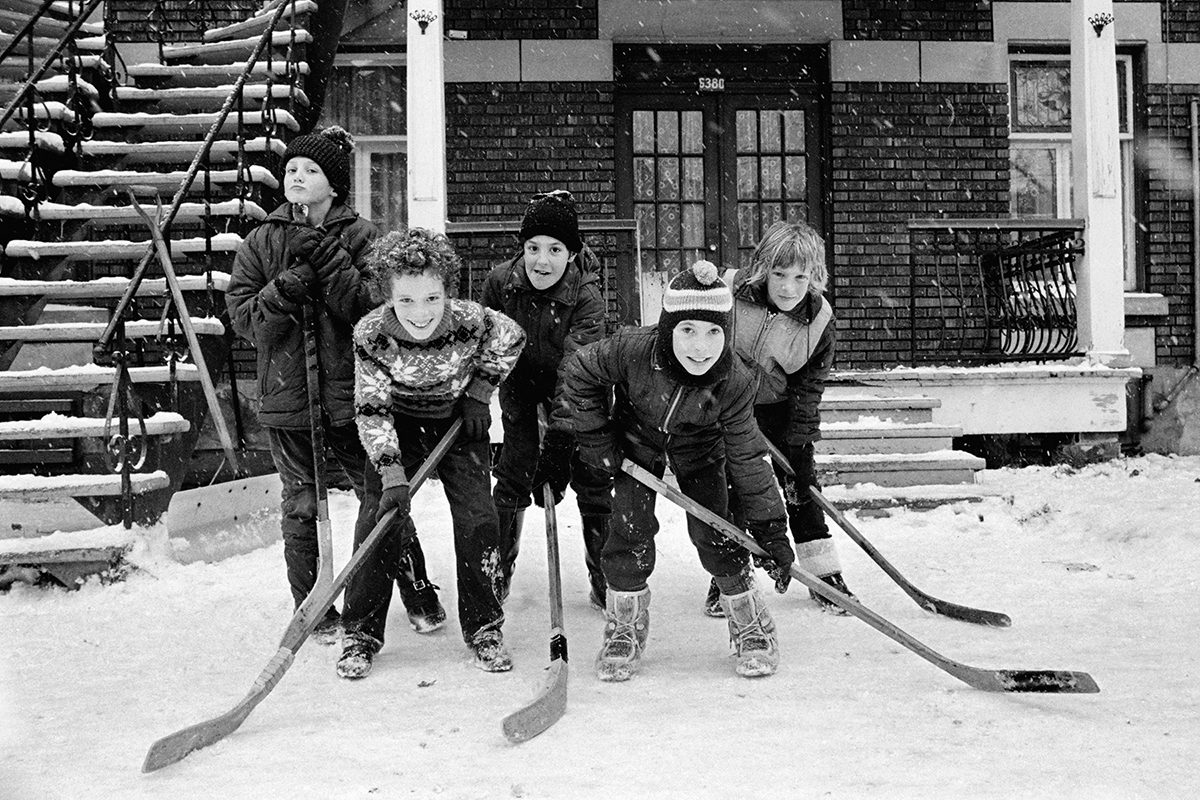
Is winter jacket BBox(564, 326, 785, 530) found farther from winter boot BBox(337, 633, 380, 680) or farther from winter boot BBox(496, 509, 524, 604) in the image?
winter boot BBox(337, 633, 380, 680)

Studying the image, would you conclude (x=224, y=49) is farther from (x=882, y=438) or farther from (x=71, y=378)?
(x=882, y=438)

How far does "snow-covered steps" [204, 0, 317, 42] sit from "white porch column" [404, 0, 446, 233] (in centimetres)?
96

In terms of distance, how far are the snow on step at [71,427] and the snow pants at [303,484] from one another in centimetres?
133

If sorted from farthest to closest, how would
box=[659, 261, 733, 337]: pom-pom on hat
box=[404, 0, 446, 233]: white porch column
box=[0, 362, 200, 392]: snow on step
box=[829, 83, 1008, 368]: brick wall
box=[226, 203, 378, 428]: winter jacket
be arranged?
1. box=[829, 83, 1008, 368]: brick wall
2. box=[404, 0, 446, 233]: white porch column
3. box=[0, 362, 200, 392]: snow on step
4. box=[226, 203, 378, 428]: winter jacket
5. box=[659, 261, 733, 337]: pom-pom on hat

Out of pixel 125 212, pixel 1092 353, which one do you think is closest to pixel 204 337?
pixel 125 212

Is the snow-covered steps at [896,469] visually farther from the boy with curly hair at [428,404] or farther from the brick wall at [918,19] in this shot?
the brick wall at [918,19]

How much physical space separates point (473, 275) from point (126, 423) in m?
4.42

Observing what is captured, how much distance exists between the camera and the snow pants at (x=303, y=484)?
3.83 meters

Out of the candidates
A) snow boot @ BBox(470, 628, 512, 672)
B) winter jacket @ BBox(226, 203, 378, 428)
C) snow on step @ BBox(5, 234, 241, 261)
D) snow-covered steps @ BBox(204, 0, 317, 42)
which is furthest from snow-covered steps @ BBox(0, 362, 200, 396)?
snow-covered steps @ BBox(204, 0, 317, 42)

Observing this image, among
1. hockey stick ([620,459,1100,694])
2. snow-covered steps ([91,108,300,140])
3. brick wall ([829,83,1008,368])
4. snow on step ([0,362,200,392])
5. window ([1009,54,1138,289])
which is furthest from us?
window ([1009,54,1138,289])

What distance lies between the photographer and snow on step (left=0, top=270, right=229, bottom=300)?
5.49m

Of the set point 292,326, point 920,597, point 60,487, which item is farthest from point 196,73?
point 920,597

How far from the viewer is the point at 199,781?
8.25 ft

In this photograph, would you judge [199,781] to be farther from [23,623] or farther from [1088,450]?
[1088,450]
